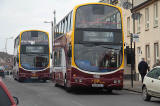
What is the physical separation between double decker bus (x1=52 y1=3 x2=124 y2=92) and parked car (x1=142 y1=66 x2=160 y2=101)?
311 cm

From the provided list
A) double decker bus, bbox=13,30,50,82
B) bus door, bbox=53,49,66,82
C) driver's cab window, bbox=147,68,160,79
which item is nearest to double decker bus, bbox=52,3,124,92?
bus door, bbox=53,49,66,82

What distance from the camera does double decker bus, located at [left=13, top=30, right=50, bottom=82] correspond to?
32594mm

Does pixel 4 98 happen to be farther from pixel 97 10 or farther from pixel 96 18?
pixel 97 10

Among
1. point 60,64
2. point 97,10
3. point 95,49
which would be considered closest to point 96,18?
point 97,10

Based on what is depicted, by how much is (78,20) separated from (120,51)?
2479mm

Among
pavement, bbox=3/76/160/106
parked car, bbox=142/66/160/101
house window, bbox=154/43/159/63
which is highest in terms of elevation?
house window, bbox=154/43/159/63

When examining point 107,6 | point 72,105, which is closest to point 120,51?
point 107,6

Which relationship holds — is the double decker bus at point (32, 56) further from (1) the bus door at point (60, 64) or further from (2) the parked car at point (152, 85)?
(2) the parked car at point (152, 85)

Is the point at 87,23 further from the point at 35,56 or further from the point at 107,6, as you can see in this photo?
the point at 35,56

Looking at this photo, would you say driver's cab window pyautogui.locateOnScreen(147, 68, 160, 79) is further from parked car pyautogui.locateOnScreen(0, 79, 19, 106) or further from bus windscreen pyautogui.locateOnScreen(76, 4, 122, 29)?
parked car pyautogui.locateOnScreen(0, 79, 19, 106)

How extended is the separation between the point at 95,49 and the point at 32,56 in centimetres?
1417

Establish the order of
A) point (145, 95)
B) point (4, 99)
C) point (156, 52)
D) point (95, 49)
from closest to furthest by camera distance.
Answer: point (4, 99) < point (145, 95) < point (95, 49) < point (156, 52)

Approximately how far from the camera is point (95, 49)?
756 inches

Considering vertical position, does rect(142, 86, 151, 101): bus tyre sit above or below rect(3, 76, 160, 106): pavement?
above
